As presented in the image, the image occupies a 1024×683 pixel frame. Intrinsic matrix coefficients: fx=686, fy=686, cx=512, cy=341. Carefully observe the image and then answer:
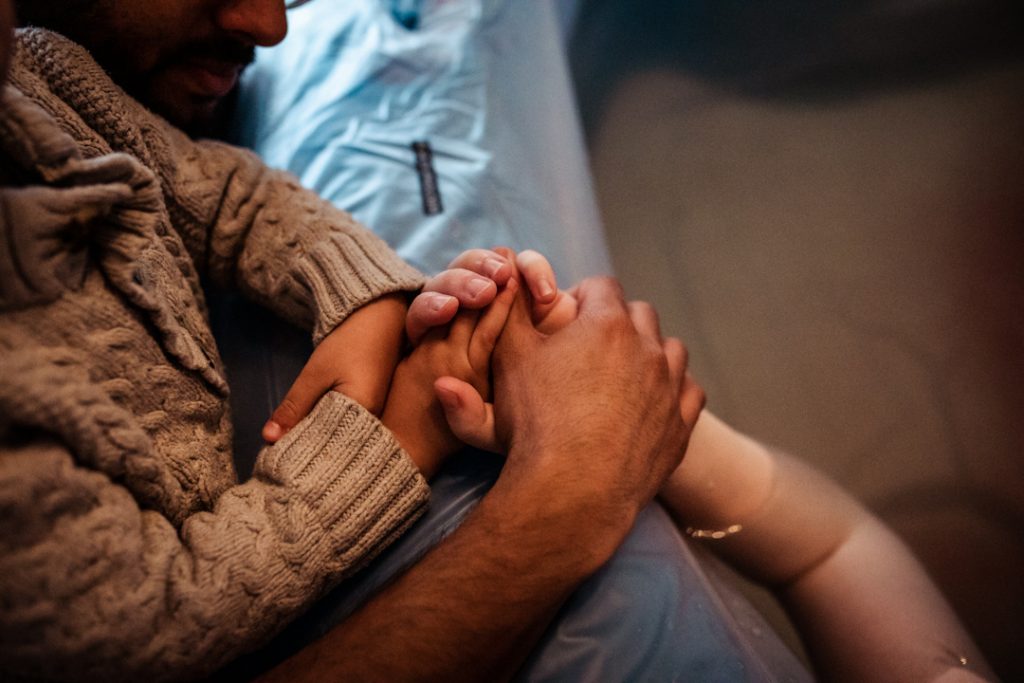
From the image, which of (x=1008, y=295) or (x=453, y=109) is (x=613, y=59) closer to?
(x=453, y=109)

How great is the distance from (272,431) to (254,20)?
1.25 feet

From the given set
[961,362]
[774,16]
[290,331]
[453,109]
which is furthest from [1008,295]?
[290,331]

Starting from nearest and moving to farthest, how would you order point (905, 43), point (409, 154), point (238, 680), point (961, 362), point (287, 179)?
point (238, 680) → point (287, 179) → point (409, 154) → point (961, 362) → point (905, 43)

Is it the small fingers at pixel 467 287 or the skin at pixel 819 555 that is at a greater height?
the small fingers at pixel 467 287

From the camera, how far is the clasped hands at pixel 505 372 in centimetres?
58

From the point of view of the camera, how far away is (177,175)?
65 centimetres

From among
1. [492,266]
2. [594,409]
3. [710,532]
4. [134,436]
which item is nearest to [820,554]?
[710,532]

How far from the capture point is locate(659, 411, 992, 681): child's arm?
2.29 ft

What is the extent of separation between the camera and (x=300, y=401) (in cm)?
63

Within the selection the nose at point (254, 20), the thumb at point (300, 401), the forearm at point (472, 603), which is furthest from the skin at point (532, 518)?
the nose at point (254, 20)

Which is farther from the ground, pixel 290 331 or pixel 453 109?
pixel 453 109

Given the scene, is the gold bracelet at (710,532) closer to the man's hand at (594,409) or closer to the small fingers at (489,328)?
the man's hand at (594,409)

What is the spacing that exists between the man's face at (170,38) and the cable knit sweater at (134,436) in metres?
0.05

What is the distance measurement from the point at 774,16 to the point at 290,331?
125cm
